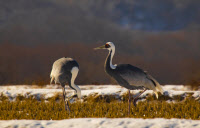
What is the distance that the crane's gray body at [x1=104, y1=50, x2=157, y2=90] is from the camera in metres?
7.26

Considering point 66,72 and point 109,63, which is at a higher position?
point 109,63

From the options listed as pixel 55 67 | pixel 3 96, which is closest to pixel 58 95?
pixel 3 96

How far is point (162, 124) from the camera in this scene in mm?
4457

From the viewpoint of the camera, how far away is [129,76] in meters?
7.25

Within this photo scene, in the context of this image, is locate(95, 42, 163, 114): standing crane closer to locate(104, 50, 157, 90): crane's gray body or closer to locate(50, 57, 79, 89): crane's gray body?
locate(104, 50, 157, 90): crane's gray body

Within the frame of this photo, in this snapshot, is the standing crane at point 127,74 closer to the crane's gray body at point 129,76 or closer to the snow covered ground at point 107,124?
the crane's gray body at point 129,76

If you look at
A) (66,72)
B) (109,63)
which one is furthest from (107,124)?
(66,72)

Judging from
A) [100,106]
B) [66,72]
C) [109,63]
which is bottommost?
[100,106]

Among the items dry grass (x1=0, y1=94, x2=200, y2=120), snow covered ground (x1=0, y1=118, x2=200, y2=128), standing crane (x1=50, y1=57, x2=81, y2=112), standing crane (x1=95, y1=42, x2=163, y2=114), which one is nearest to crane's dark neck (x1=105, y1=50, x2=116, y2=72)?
standing crane (x1=95, y1=42, x2=163, y2=114)

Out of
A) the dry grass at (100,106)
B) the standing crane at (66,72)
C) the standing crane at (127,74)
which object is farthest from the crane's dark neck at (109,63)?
the dry grass at (100,106)

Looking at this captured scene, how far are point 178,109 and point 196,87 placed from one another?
5149mm

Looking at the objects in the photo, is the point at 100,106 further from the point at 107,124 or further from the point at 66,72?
the point at 107,124

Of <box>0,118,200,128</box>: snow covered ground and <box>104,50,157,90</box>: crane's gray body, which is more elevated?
<box>104,50,157,90</box>: crane's gray body

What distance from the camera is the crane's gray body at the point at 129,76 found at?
7.26 meters
